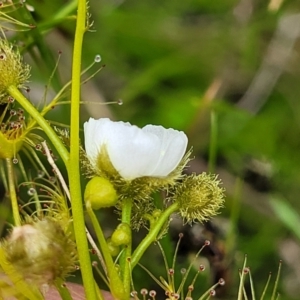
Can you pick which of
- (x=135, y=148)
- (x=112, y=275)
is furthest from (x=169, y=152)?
(x=112, y=275)

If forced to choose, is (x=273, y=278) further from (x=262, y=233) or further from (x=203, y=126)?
(x=203, y=126)

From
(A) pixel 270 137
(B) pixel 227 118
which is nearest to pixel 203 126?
(B) pixel 227 118

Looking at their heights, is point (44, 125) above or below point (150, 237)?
above

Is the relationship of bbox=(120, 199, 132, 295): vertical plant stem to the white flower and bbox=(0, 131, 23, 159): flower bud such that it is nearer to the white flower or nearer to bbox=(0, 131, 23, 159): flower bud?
the white flower

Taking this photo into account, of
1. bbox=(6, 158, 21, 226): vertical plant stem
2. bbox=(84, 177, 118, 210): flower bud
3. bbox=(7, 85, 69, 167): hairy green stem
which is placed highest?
bbox=(7, 85, 69, 167): hairy green stem

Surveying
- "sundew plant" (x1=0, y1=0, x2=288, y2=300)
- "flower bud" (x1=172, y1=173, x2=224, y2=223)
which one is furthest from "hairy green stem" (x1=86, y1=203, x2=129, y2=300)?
"flower bud" (x1=172, y1=173, x2=224, y2=223)

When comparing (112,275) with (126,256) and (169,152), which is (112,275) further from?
(169,152)
